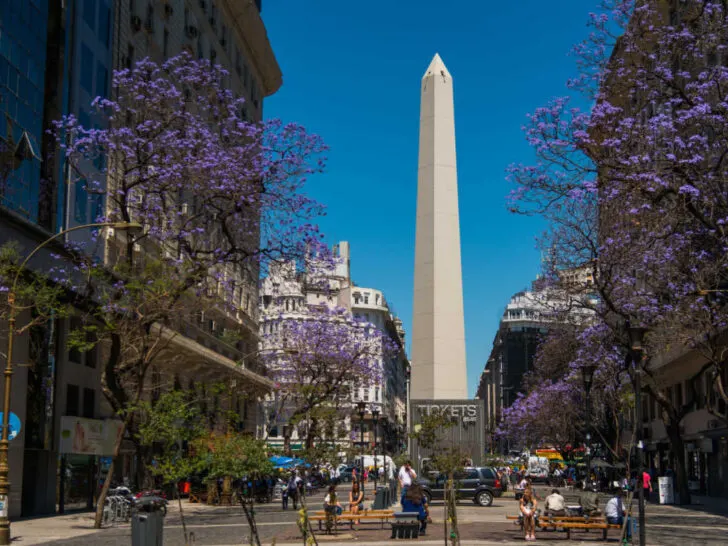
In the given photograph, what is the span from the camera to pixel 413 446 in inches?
1804

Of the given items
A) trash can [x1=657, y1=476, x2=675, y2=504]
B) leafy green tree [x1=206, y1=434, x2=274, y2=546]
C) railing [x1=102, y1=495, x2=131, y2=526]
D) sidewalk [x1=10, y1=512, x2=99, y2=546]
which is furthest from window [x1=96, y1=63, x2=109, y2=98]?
trash can [x1=657, y1=476, x2=675, y2=504]

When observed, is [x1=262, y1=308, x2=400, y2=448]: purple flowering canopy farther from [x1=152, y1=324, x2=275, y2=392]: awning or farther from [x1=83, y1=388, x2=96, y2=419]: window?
[x1=83, y1=388, x2=96, y2=419]: window

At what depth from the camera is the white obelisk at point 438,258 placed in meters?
44.6

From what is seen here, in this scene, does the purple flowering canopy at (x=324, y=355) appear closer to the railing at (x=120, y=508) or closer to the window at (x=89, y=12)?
the window at (x=89, y=12)

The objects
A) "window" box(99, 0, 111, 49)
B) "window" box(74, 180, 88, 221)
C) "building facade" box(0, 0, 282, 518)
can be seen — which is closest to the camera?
"building facade" box(0, 0, 282, 518)

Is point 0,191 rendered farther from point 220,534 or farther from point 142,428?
point 220,534

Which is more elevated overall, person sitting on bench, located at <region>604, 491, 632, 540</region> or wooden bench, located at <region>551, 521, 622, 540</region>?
person sitting on bench, located at <region>604, 491, 632, 540</region>

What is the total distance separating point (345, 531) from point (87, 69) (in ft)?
62.4

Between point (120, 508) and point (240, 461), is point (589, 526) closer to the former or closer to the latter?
point (240, 461)

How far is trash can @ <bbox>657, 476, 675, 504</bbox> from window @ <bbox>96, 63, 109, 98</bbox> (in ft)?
87.6

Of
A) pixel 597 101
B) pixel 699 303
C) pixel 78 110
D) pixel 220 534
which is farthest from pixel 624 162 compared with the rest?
pixel 78 110

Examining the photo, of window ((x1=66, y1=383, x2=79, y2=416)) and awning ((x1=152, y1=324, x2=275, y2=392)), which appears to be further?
awning ((x1=152, y1=324, x2=275, y2=392))

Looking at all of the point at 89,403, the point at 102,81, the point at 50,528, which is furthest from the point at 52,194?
the point at 50,528

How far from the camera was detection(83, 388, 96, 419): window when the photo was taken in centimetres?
3481
